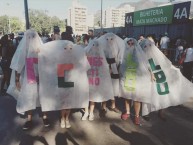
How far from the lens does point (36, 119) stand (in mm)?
5902

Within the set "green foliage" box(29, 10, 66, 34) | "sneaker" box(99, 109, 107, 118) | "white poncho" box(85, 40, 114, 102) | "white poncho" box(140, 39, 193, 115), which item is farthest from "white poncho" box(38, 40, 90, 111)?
"green foliage" box(29, 10, 66, 34)

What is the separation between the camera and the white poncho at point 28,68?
4939mm

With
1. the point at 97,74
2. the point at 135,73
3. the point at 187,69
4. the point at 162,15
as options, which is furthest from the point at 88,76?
the point at 162,15

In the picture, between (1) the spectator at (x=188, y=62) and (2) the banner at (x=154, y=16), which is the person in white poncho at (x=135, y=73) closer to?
(1) the spectator at (x=188, y=62)

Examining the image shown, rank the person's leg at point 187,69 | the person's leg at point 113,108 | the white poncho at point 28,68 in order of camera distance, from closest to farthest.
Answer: the white poncho at point 28,68 < the person's leg at point 113,108 < the person's leg at point 187,69

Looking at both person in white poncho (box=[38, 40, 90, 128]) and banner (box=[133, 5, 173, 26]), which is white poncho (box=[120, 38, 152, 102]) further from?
banner (box=[133, 5, 173, 26])

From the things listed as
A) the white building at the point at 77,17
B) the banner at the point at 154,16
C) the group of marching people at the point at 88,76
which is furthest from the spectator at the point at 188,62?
the white building at the point at 77,17

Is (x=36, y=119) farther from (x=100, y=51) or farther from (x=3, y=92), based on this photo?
(x=3, y=92)

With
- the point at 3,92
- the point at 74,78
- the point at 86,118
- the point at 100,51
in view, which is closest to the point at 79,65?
the point at 74,78

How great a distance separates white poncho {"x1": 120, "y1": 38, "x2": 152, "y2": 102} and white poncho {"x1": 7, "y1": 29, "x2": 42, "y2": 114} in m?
1.85

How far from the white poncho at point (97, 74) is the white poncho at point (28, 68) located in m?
1.20

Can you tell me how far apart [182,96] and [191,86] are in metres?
0.33

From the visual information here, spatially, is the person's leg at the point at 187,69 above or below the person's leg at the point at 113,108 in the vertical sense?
above

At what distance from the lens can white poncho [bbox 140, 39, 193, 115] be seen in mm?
5617
